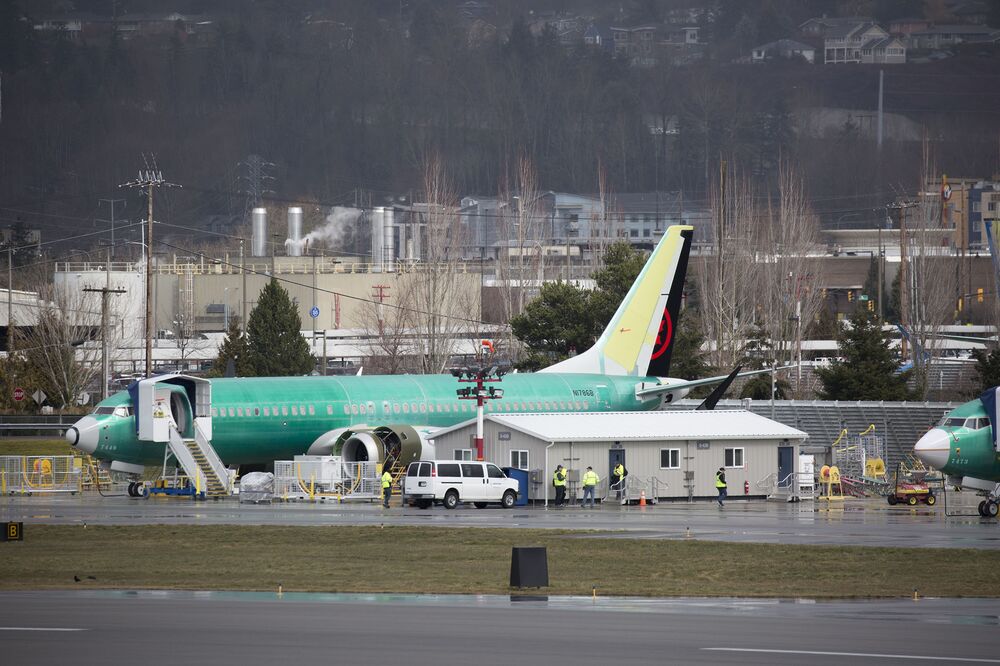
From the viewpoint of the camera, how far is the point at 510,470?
51781mm

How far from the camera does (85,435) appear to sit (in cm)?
5250

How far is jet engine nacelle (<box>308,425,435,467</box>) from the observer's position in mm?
55406

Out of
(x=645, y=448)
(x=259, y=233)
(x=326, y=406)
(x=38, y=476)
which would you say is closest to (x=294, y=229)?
(x=259, y=233)

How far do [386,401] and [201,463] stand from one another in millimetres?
8359

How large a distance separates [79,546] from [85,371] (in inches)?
2738

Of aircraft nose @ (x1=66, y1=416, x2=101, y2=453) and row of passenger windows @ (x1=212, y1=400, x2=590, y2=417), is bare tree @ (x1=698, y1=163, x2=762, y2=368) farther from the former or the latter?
aircraft nose @ (x1=66, y1=416, x2=101, y2=453)

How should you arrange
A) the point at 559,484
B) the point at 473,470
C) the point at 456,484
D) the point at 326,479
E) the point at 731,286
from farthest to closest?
the point at 731,286
the point at 326,479
the point at 559,484
the point at 473,470
the point at 456,484

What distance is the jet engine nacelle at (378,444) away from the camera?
182ft

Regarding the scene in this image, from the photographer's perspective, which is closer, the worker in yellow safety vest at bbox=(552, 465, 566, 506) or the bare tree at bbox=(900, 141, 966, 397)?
the worker in yellow safety vest at bbox=(552, 465, 566, 506)

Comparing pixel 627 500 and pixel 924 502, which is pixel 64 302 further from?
pixel 924 502

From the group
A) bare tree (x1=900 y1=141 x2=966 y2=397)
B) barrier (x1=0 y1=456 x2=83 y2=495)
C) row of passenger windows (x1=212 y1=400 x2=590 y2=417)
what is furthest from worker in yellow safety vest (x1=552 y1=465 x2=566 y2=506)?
bare tree (x1=900 y1=141 x2=966 y2=397)

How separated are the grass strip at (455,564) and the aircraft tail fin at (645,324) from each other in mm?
27337

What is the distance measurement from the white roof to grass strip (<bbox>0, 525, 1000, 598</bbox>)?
14.4 meters

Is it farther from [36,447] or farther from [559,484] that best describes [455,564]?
[36,447]
